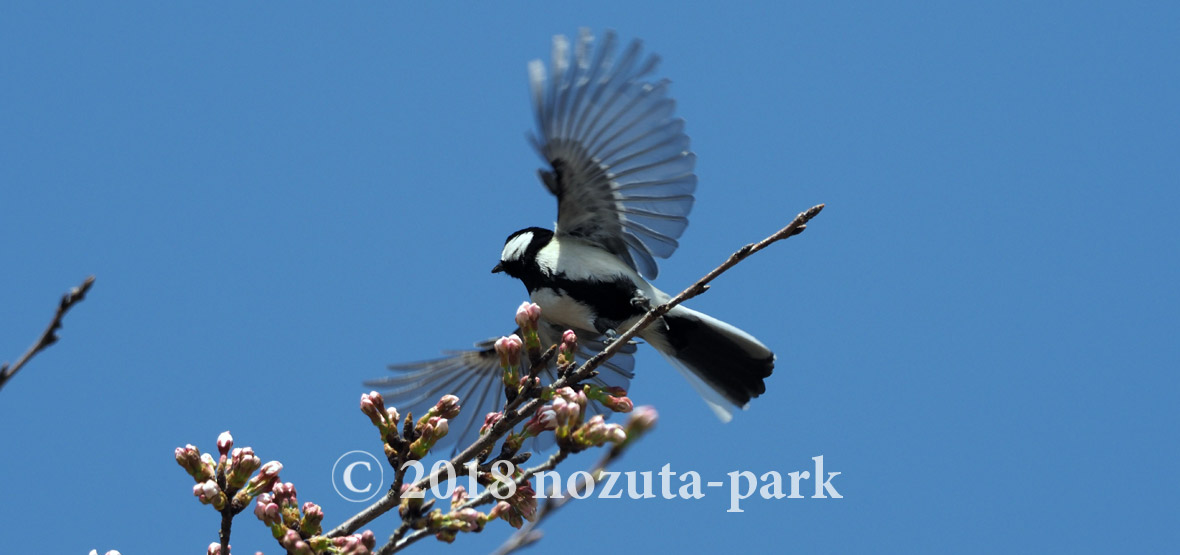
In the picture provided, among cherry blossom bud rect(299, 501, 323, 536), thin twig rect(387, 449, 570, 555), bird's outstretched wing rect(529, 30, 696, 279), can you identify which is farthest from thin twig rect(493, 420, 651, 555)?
bird's outstretched wing rect(529, 30, 696, 279)

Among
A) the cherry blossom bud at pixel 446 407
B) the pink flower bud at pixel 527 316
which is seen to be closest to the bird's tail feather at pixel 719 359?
the pink flower bud at pixel 527 316

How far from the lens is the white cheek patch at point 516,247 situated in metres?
4.44

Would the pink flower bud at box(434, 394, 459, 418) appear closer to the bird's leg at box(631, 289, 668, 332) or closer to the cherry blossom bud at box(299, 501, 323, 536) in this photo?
the cherry blossom bud at box(299, 501, 323, 536)

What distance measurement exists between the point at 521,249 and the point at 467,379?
0.81m

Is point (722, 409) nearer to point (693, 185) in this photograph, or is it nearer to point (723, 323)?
point (723, 323)

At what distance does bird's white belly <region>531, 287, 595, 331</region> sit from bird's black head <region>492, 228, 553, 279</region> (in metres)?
0.16

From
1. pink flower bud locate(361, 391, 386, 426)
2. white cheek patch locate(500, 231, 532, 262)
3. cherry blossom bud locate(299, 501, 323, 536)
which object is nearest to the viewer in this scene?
cherry blossom bud locate(299, 501, 323, 536)

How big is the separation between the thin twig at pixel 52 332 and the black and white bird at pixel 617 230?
249 cm

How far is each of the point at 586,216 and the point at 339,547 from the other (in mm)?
2132

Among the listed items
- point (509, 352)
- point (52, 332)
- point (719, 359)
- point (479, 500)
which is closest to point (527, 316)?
point (509, 352)

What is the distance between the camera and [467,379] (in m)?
4.89

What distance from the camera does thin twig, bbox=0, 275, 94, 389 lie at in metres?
1.45

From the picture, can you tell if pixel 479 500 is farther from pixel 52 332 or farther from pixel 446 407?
pixel 52 332

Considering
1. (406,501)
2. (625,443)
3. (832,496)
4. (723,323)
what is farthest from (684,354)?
(625,443)
